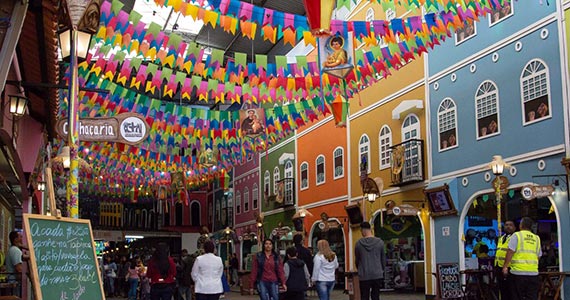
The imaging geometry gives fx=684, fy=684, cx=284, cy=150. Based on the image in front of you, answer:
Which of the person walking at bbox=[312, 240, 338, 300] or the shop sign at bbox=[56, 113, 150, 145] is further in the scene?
the person walking at bbox=[312, 240, 338, 300]

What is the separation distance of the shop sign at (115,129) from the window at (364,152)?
581 inches

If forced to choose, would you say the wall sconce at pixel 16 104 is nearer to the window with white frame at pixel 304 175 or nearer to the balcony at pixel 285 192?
the window with white frame at pixel 304 175

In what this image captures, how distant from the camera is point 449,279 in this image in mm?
16766

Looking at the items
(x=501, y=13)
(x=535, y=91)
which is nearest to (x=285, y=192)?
(x=501, y=13)

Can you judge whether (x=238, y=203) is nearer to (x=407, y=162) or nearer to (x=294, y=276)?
(x=407, y=162)

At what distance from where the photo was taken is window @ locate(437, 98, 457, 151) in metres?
18.5

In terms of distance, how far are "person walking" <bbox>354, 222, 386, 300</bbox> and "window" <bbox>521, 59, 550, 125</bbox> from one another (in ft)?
21.3

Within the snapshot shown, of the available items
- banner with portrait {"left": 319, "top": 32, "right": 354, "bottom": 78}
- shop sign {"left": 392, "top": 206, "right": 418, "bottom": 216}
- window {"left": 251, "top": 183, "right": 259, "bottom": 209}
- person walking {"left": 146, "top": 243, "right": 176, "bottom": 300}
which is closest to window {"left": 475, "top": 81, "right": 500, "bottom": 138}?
shop sign {"left": 392, "top": 206, "right": 418, "bottom": 216}

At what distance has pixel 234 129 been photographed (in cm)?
1745

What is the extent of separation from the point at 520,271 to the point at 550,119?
5496 mm

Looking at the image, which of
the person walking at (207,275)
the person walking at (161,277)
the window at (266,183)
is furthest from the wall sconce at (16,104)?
the window at (266,183)

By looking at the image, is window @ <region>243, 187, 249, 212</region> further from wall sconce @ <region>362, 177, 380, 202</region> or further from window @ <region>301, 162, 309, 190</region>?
wall sconce @ <region>362, 177, 380, 202</region>

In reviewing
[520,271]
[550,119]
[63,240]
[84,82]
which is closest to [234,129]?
[84,82]

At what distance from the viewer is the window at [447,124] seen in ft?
60.8
